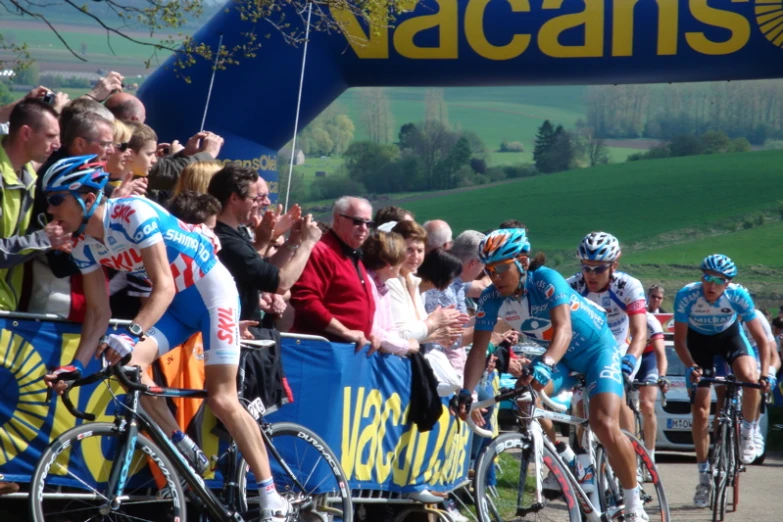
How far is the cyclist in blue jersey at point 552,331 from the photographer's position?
20.4 ft

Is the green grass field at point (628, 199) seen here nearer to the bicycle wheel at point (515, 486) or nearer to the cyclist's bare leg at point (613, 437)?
the cyclist's bare leg at point (613, 437)

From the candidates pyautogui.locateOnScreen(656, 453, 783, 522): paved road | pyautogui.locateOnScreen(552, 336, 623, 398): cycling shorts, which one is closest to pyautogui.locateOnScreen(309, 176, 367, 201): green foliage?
pyautogui.locateOnScreen(656, 453, 783, 522): paved road

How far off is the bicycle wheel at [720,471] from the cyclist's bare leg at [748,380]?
627 millimetres

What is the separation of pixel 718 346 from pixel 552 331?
14.9 feet

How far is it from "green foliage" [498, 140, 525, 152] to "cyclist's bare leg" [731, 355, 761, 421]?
128 ft

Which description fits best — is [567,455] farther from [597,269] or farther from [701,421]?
[701,421]

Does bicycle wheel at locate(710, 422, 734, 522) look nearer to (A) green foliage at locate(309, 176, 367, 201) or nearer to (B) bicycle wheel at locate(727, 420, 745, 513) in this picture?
(B) bicycle wheel at locate(727, 420, 745, 513)

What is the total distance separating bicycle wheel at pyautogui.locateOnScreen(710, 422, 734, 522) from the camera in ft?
27.9

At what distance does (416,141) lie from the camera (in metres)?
38.4

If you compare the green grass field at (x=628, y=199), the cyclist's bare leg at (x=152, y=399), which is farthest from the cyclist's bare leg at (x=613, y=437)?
the green grass field at (x=628, y=199)

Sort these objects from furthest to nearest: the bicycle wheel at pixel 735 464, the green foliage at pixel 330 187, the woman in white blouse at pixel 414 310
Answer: the green foliage at pixel 330 187, the bicycle wheel at pixel 735 464, the woman in white blouse at pixel 414 310

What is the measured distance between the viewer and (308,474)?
5.69m

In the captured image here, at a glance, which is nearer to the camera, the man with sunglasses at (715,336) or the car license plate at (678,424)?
the man with sunglasses at (715,336)

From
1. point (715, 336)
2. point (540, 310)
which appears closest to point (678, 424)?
point (715, 336)
